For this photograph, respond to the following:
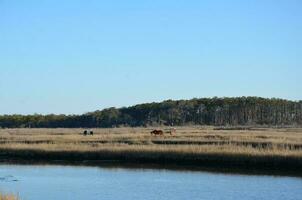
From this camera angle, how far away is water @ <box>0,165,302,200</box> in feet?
80.0

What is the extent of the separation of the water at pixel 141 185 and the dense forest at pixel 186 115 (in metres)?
82.5

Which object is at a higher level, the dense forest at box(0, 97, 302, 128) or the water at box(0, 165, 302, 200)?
the dense forest at box(0, 97, 302, 128)

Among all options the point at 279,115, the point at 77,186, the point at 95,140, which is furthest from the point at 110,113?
the point at 77,186

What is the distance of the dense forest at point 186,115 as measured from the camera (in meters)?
118

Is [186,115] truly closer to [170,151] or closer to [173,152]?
[170,151]

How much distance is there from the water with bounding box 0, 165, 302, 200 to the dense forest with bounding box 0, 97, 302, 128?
82524 mm

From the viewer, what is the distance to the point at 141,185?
27594mm

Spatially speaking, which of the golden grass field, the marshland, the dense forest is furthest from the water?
the dense forest

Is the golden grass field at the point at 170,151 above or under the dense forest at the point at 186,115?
under

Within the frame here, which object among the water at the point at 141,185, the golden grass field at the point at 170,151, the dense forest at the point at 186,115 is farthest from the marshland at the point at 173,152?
the dense forest at the point at 186,115

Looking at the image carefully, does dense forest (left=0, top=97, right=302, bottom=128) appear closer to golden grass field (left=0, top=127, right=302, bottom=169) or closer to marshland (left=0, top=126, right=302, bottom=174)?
golden grass field (left=0, top=127, right=302, bottom=169)

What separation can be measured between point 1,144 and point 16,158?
5.90 metres

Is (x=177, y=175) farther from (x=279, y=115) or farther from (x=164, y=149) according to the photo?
(x=279, y=115)

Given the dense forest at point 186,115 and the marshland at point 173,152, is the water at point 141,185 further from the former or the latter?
the dense forest at point 186,115
